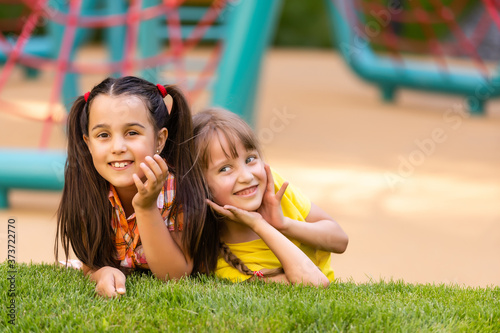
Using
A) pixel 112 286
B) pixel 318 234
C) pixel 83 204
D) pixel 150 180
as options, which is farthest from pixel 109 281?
pixel 318 234

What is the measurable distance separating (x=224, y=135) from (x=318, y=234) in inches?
20.5

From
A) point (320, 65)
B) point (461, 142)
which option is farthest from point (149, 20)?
point (320, 65)

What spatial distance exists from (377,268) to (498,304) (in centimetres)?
96

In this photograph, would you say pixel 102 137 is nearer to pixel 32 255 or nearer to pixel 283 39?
pixel 32 255

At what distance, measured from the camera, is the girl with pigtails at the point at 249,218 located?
8.27 feet

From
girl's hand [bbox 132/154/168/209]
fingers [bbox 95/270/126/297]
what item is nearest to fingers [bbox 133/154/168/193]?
girl's hand [bbox 132/154/168/209]

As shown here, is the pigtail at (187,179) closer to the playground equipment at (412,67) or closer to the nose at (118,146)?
the nose at (118,146)

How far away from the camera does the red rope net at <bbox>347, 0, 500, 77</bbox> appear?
1045 cm

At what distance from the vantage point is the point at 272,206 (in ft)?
8.52

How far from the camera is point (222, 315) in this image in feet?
7.15

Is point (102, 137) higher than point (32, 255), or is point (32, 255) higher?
point (102, 137)

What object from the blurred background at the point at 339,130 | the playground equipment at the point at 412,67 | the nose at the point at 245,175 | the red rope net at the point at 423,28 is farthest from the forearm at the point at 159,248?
the red rope net at the point at 423,28

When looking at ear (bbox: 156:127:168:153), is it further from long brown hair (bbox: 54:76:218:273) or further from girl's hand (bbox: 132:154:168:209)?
girl's hand (bbox: 132:154:168:209)

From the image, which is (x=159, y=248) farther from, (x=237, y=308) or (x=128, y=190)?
(x=237, y=308)
